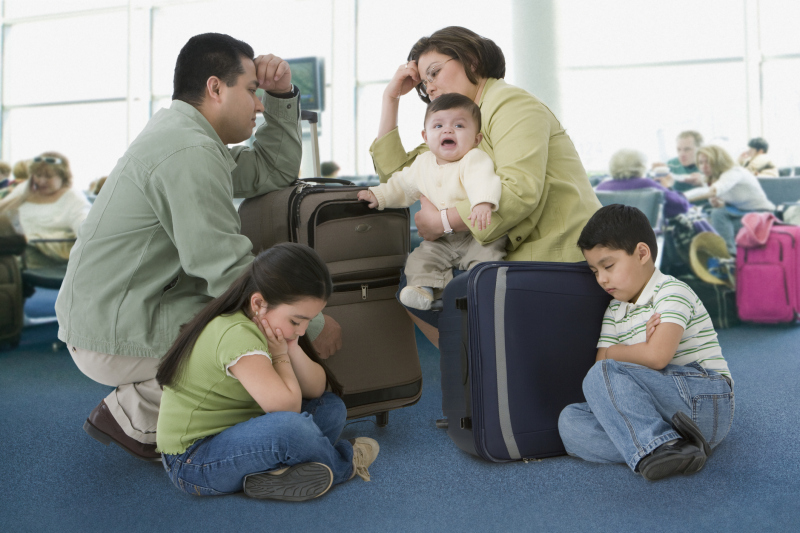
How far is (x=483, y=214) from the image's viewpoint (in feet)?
5.22

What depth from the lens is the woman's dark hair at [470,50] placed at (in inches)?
70.8

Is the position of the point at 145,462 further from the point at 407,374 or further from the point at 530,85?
the point at 530,85

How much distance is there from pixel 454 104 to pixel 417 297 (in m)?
0.53

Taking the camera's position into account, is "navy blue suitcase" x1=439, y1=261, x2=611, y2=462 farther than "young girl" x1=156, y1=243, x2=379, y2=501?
Yes

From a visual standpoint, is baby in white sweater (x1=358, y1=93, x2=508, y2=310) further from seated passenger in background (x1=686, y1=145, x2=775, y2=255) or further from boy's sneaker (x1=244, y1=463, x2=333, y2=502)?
seated passenger in background (x1=686, y1=145, x2=775, y2=255)

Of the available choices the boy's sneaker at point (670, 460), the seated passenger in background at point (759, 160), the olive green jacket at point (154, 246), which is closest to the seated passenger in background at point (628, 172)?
the seated passenger in background at point (759, 160)

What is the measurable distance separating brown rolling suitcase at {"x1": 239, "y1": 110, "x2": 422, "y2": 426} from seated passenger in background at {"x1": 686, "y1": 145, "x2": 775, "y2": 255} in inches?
117

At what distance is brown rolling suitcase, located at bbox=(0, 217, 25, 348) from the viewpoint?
3527mm

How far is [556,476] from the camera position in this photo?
1465 millimetres

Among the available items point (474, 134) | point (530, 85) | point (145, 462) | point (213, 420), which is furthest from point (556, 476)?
point (530, 85)

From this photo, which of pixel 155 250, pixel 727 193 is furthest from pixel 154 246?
pixel 727 193

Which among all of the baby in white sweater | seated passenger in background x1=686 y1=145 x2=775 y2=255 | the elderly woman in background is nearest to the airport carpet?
the baby in white sweater

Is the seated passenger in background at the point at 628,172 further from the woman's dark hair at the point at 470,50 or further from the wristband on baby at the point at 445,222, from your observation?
the wristband on baby at the point at 445,222

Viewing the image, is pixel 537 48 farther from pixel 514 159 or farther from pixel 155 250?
pixel 155 250
